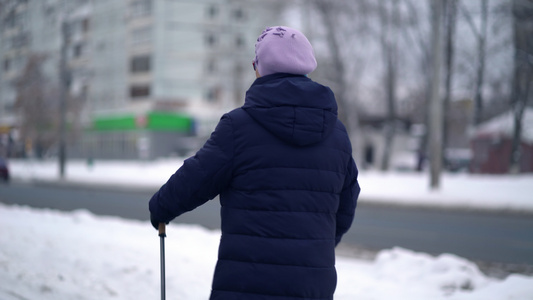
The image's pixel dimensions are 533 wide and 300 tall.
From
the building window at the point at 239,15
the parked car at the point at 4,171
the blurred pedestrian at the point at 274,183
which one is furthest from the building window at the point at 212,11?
the blurred pedestrian at the point at 274,183

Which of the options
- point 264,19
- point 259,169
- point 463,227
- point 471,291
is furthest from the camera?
point 264,19

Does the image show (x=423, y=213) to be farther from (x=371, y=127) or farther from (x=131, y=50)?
(x=131, y=50)

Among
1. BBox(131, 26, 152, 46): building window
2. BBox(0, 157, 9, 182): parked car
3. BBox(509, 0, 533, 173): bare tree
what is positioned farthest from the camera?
BBox(131, 26, 152, 46): building window

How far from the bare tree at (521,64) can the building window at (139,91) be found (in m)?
35.9

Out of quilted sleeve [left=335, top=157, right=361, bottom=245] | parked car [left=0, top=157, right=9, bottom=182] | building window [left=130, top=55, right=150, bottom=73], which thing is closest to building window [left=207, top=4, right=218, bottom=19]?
building window [left=130, top=55, right=150, bottom=73]

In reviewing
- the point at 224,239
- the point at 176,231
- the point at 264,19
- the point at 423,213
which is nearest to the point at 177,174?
the point at 224,239

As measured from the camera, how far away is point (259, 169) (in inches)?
89.4

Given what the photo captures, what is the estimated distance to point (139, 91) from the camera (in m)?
53.2

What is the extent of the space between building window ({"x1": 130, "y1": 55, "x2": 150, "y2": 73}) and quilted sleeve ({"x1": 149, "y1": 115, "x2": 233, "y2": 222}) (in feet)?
170

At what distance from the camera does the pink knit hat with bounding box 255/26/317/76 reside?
236cm

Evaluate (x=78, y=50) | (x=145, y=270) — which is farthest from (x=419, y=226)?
(x=78, y=50)

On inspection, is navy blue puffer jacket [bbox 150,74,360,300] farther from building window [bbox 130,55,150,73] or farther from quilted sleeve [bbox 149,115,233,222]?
building window [bbox 130,55,150,73]

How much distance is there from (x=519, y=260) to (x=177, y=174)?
732 centimetres

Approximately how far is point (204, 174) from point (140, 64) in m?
52.9
